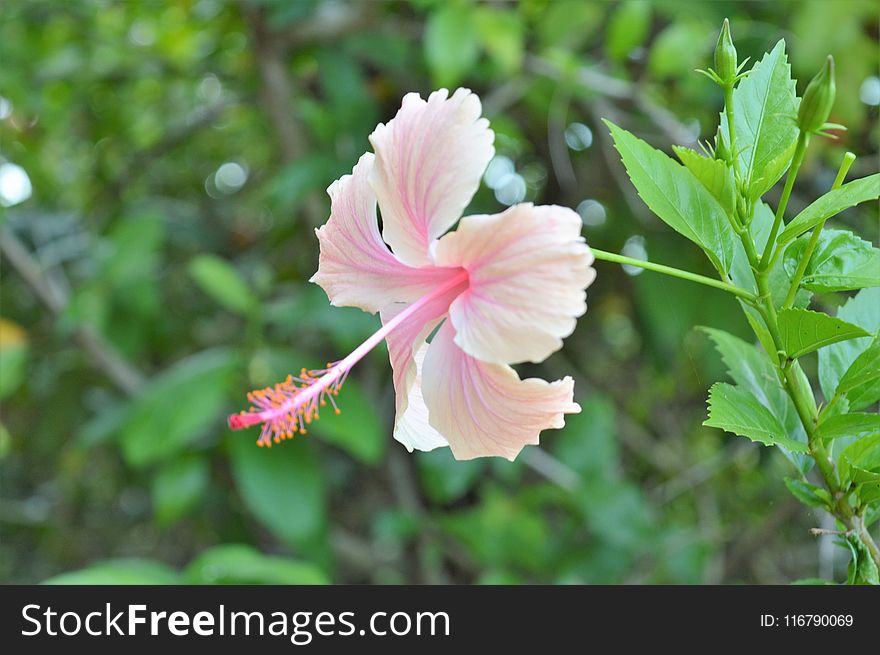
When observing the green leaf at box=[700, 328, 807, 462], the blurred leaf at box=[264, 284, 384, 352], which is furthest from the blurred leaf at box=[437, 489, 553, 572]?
the green leaf at box=[700, 328, 807, 462]

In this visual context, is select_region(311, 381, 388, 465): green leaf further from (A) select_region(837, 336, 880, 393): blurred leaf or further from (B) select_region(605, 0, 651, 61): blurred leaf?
(A) select_region(837, 336, 880, 393): blurred leaf

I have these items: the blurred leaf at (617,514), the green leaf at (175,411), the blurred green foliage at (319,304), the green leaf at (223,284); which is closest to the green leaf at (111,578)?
the blurred green foliage at (319,304)

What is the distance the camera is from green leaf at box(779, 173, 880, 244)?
31 cm

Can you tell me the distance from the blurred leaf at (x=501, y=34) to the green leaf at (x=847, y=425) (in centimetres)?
82

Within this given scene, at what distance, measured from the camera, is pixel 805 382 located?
0.36m

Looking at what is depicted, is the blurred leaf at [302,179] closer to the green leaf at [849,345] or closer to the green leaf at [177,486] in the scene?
the green leaf at [177,486]

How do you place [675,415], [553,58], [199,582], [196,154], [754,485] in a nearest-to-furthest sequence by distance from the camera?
[199,582] < [553,58] < [754,485] < [675,415] < [196,154]

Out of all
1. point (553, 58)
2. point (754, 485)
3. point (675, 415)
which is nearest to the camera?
point (553, 58)

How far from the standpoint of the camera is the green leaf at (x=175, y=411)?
1102mm

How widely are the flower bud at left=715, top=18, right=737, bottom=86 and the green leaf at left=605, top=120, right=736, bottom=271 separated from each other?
36mm

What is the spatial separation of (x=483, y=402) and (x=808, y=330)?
12cm

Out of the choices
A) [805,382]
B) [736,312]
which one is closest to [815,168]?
[736,312]

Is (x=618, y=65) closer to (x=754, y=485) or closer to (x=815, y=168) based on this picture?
(x=815, y=168)

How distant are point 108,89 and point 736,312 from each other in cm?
119
